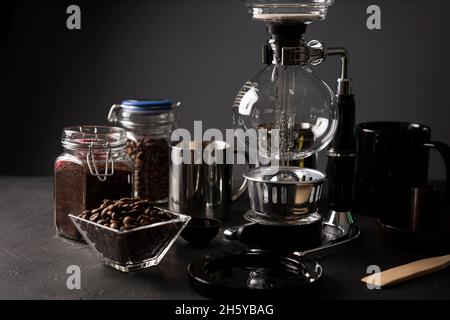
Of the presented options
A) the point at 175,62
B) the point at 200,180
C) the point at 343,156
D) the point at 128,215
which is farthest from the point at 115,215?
the point at 175,62

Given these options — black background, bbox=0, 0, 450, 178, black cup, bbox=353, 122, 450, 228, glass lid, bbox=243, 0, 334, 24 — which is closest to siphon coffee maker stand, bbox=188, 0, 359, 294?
glass lid, bbox=243, 0, 334, 24

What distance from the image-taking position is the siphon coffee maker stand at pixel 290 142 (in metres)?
0.99

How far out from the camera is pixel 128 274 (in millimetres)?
936

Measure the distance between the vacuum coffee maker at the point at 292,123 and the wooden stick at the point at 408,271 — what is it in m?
0.13

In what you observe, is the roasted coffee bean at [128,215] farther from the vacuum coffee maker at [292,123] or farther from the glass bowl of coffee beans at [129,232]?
the vacuum coffee maker at [292,123]

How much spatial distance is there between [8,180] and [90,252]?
0.48 meters

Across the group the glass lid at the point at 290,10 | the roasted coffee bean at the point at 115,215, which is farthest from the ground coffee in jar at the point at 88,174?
the glass lid at the point at 290,10

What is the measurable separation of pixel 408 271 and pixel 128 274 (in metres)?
0.34

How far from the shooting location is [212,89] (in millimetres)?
1675

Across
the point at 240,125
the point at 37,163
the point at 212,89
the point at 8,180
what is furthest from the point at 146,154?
the point at 37,163

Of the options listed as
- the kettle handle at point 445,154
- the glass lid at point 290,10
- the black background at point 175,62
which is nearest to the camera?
the glass lid at point 290,10

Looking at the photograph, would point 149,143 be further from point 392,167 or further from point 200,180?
point 392,167
